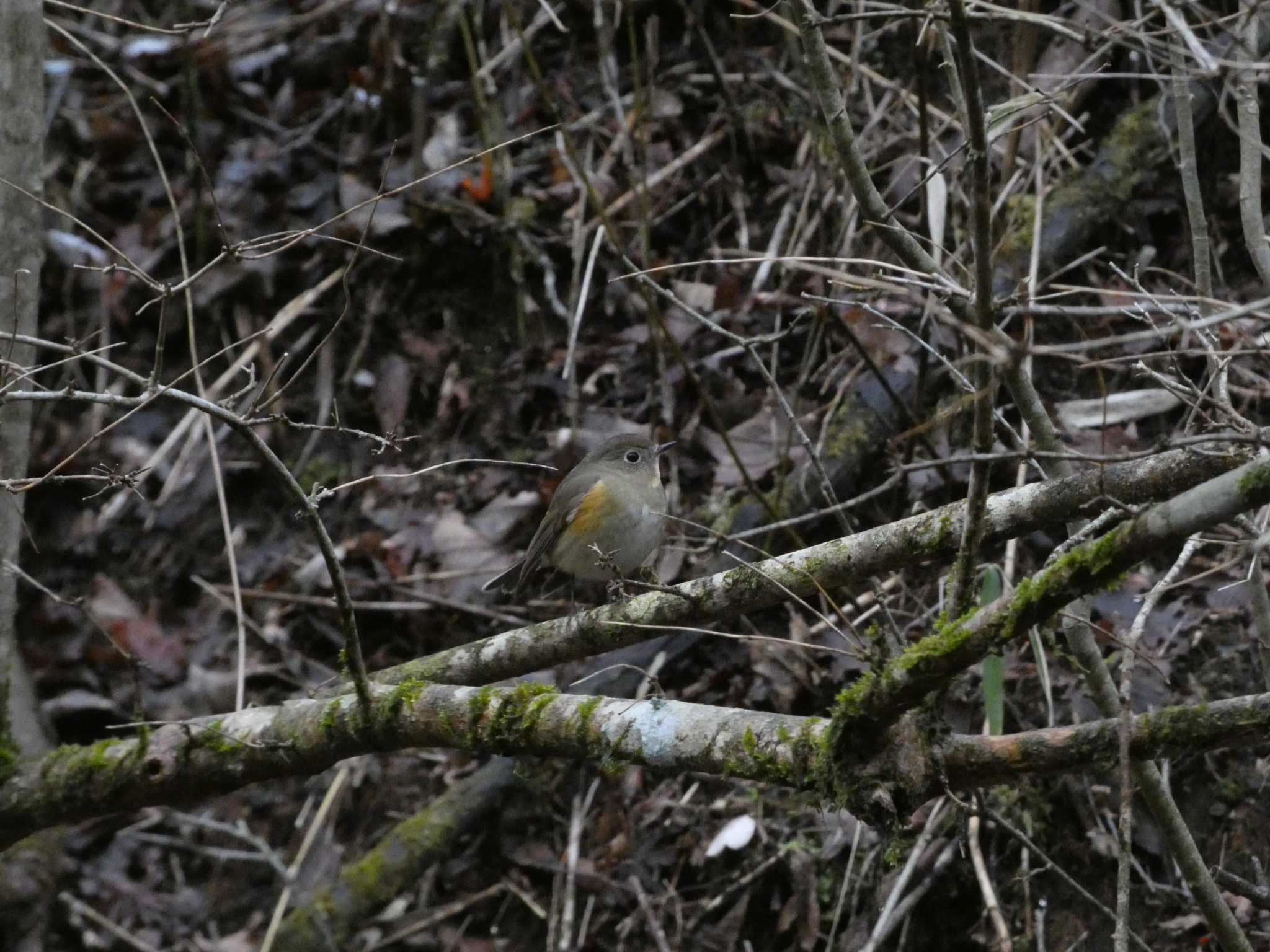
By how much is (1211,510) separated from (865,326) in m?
3.70

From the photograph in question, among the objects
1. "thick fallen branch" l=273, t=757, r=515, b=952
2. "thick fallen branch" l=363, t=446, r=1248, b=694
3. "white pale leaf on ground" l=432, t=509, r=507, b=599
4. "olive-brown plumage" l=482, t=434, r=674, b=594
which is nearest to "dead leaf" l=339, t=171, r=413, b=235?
"white pale leaf on ground" l=432, t=509, r=507, b=599

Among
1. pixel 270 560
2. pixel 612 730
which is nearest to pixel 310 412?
pixel 270 560

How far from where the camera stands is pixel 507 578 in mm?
5098

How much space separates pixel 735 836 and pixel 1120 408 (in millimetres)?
2379

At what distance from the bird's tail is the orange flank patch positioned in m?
0.27

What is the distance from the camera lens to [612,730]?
321 centimetres

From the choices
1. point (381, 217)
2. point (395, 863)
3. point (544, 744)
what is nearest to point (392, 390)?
point (381, 217)

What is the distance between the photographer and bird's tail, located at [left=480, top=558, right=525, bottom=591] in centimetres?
490

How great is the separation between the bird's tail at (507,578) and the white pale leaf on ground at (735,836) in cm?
133

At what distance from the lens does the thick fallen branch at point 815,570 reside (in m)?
3.07

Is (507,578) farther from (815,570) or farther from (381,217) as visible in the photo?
(381,217)

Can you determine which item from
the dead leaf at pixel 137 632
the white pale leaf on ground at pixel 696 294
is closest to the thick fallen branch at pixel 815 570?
the white pale leaf on ground at pixel 696 294

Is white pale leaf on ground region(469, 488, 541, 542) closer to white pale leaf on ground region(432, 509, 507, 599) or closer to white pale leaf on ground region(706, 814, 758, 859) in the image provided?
white pale leaf on ground region(432, 509, 507, 599)

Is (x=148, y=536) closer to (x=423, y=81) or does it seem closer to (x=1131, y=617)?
(x=423, y=81)
